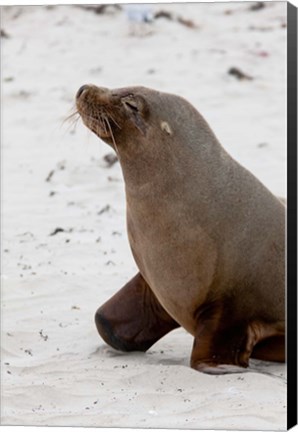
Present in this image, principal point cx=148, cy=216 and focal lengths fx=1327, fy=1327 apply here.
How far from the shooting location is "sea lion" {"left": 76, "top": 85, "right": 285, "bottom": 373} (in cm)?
647

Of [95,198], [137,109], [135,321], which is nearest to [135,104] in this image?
[137,109]

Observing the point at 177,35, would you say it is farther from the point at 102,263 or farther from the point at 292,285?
the point at 292,285

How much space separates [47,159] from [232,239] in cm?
309

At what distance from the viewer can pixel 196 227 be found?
6.47m

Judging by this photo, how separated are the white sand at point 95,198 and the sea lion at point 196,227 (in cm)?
23

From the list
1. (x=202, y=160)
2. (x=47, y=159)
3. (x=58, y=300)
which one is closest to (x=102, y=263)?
(x=58, y=300)

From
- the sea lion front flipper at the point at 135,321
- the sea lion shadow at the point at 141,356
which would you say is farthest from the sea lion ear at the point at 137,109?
the sea lion shadow at the point at 141,356

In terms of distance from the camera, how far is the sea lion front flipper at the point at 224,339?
21.2ft

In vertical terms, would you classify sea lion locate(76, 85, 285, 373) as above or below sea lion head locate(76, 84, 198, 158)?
below

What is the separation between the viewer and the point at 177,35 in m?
8.83

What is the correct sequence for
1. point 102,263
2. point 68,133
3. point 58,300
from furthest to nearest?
point 68,133, point 102,263, point 58,300

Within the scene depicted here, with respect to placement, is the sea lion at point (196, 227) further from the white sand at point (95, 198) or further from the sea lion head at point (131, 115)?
the white sand at point (95, 198)

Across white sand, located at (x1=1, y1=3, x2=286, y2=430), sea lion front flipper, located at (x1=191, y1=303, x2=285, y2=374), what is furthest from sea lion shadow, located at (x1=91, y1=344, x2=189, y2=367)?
sea lion front flipper, located at (x1=191, y1=303, x2=285, y2=374)

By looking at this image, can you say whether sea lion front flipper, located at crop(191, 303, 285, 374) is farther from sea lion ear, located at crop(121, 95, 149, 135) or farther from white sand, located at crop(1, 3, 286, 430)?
sea lion ear, located at crop(121, 95, 149, 135)
